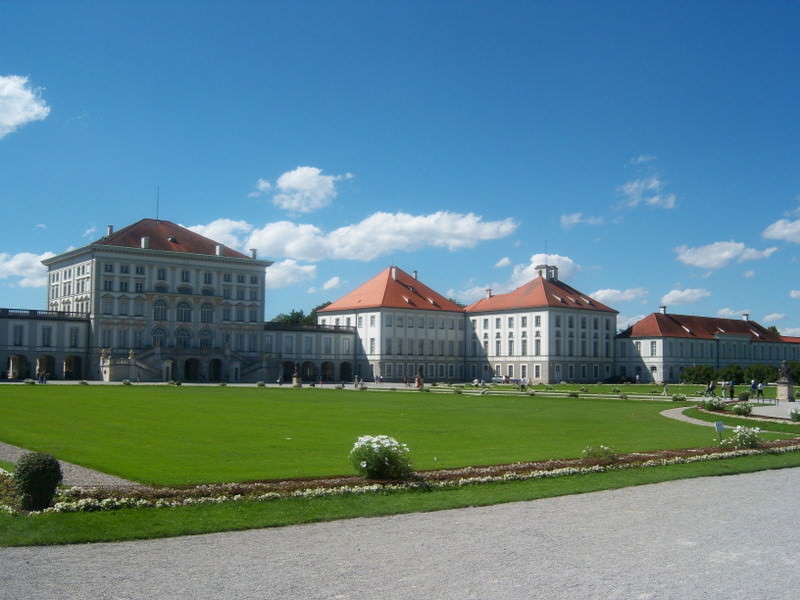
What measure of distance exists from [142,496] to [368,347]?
80164mm

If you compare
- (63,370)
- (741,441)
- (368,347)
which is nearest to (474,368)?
(368,347)

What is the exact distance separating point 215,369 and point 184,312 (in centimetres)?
657

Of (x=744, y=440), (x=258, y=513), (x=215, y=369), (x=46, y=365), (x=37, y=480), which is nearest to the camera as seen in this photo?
(x=37, y=480)

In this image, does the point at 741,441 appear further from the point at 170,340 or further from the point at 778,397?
the point at 170,340

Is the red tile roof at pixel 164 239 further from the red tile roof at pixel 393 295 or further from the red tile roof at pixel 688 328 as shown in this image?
the red tile roof at pixel 688 328

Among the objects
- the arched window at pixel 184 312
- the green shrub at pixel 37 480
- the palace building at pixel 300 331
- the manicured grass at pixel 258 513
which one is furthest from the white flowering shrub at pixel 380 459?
the arched window at pixel 184 312

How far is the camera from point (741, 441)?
2102 centimetres

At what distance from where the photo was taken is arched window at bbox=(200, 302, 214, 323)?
8169 centimetres

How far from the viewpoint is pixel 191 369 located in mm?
79438

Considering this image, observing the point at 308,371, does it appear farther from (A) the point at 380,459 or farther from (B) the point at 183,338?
(A) the point at 380,459

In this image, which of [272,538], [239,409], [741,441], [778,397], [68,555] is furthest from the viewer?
[778,397]

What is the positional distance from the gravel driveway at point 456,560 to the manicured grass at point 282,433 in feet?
14.3

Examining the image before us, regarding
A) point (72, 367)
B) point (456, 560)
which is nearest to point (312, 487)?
point (456, 560)

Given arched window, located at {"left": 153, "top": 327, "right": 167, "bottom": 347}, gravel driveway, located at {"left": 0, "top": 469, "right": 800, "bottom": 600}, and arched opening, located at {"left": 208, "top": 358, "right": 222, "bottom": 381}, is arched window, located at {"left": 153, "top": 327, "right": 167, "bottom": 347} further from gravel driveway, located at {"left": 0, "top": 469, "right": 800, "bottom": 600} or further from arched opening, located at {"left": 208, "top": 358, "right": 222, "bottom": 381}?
gravel driveway, located at {"left": 0, "top": 469, "right": 800, "bottom": 600}
